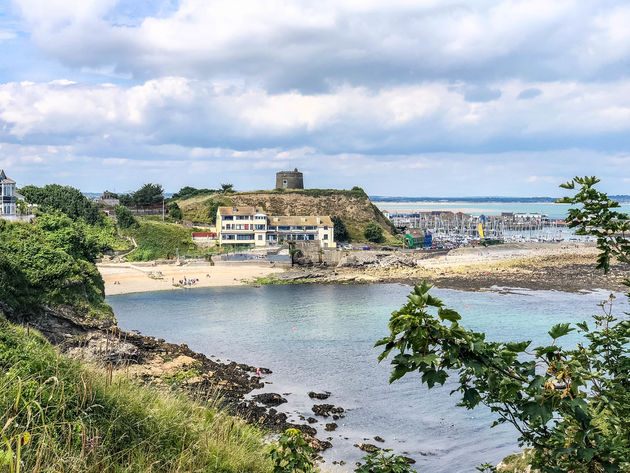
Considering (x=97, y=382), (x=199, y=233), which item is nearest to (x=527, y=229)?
(x=199, y=233)

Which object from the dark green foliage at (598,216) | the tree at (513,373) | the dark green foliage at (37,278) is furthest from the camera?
the dark green foliage at (37,278)

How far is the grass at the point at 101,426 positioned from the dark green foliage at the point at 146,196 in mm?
91027

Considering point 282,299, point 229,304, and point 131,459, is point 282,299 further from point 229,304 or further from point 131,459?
point 131,459

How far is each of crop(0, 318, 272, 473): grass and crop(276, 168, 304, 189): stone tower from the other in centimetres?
10479

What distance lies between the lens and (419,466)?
15516 millimetres

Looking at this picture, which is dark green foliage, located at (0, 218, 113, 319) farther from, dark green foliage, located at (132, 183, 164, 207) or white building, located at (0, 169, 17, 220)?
dark green foliage, located at (132, 183, 164, 207)

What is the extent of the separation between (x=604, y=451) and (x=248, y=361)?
24.1m

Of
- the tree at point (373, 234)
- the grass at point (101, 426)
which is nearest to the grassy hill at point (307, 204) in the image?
the tree at point (373, 234)

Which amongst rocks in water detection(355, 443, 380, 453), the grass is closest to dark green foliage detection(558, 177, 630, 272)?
the grass

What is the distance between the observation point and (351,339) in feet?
104

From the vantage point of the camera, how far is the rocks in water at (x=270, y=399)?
66.0ft

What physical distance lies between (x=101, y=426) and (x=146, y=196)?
306 ft

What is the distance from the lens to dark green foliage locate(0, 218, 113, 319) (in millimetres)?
19875

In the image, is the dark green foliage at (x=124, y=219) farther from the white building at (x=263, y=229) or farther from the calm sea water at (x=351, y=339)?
the calm sea water at (x=351, y=339)
